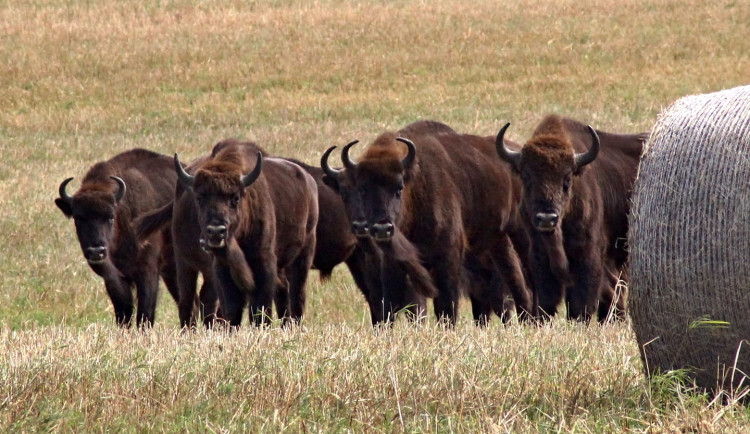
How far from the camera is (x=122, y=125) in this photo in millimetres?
30109

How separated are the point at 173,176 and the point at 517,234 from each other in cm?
418

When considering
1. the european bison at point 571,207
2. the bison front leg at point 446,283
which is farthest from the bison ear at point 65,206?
the european bison at point 571,207

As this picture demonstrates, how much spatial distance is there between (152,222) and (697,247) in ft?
24.8

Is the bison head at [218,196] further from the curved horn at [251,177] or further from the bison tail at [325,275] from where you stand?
the bison tail at [325,275]

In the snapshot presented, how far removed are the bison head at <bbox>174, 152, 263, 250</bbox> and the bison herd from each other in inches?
0.7

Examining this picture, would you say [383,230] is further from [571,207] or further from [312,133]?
[312,133]

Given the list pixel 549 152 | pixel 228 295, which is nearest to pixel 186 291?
pixel 228 295

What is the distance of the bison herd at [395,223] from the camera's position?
36.8ft

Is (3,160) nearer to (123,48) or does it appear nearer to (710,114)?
(123,48)

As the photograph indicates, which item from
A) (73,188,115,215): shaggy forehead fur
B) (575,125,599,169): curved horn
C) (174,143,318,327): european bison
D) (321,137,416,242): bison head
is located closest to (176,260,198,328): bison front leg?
(174,143,318,327): european bison

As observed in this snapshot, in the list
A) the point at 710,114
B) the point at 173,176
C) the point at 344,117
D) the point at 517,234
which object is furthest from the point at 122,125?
the point at 710,114

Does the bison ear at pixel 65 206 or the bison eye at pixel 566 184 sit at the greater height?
the bison eye at pixel 566 184

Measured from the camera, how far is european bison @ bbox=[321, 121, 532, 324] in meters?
11.4

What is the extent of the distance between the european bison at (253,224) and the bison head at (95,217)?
121 cm
